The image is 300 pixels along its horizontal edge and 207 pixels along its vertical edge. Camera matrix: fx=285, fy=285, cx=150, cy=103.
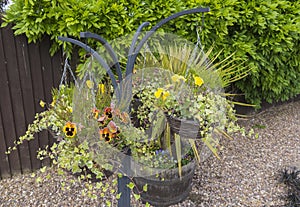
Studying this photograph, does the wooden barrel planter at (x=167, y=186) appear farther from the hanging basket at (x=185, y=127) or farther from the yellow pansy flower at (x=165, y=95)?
the yellow pansy flower at (x=165, y=95)

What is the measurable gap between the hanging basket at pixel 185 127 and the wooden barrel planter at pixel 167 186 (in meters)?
0.59

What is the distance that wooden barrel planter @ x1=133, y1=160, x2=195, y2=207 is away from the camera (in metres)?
2.08

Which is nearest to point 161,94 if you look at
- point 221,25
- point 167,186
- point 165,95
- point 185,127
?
point 165,95

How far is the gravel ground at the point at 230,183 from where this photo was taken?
2.33 meters

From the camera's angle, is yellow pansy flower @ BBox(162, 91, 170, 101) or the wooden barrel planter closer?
yellow pansy flower @ BBox(162, 91, 170, 101)

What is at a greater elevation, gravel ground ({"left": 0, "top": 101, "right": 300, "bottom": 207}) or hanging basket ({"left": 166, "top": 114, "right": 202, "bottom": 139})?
hanging basket ({"left": 166, "top": 114, "right": 202, "bottom": 139})

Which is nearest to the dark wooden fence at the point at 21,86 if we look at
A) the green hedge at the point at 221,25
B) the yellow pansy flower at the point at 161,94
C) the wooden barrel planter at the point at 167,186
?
the green hedge at the point at 221,25

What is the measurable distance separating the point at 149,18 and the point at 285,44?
156cm

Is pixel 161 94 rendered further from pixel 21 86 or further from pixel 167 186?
pixel 21 86

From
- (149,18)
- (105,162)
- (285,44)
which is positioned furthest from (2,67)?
(285,44)

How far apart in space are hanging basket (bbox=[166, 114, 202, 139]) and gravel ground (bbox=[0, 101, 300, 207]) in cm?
100

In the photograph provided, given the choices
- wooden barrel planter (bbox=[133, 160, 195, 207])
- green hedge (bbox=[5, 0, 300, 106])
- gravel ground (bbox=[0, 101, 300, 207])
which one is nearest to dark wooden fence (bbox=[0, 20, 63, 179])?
green hedge (bbox=[5, 0, 300, 106])

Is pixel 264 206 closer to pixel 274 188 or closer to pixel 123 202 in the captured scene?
pixel 274 188

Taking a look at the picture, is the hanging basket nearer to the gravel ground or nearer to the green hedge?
the green hedge
